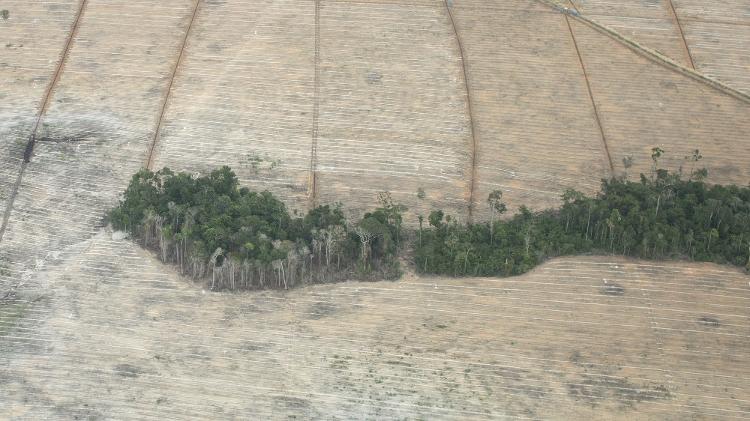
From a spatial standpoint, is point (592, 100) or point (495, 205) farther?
point (592, 100)

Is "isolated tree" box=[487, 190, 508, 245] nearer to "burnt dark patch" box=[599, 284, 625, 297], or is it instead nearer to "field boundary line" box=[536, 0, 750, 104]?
"burnt dark patch" box=[599, 284, 625, 297]

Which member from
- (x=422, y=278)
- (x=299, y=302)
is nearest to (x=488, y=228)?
(x=422, y=278)

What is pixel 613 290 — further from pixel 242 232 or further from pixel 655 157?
pixel 242 232

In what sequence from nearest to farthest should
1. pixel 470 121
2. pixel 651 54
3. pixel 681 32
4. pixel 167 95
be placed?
pixel 470 121, pixel 167 95, pixel 651 54, pixel 681 32

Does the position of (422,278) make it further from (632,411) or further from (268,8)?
(268,8)

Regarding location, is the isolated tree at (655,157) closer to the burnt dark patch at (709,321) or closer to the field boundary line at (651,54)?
the field boundary line at (651,54)

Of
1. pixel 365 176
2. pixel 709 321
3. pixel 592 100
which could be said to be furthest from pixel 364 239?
pixel 592 100

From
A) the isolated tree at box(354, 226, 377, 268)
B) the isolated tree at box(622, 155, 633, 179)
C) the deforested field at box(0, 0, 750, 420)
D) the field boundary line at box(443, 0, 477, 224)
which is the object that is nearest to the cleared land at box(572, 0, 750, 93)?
the deforested field at box(0, 0, 750, 420)
